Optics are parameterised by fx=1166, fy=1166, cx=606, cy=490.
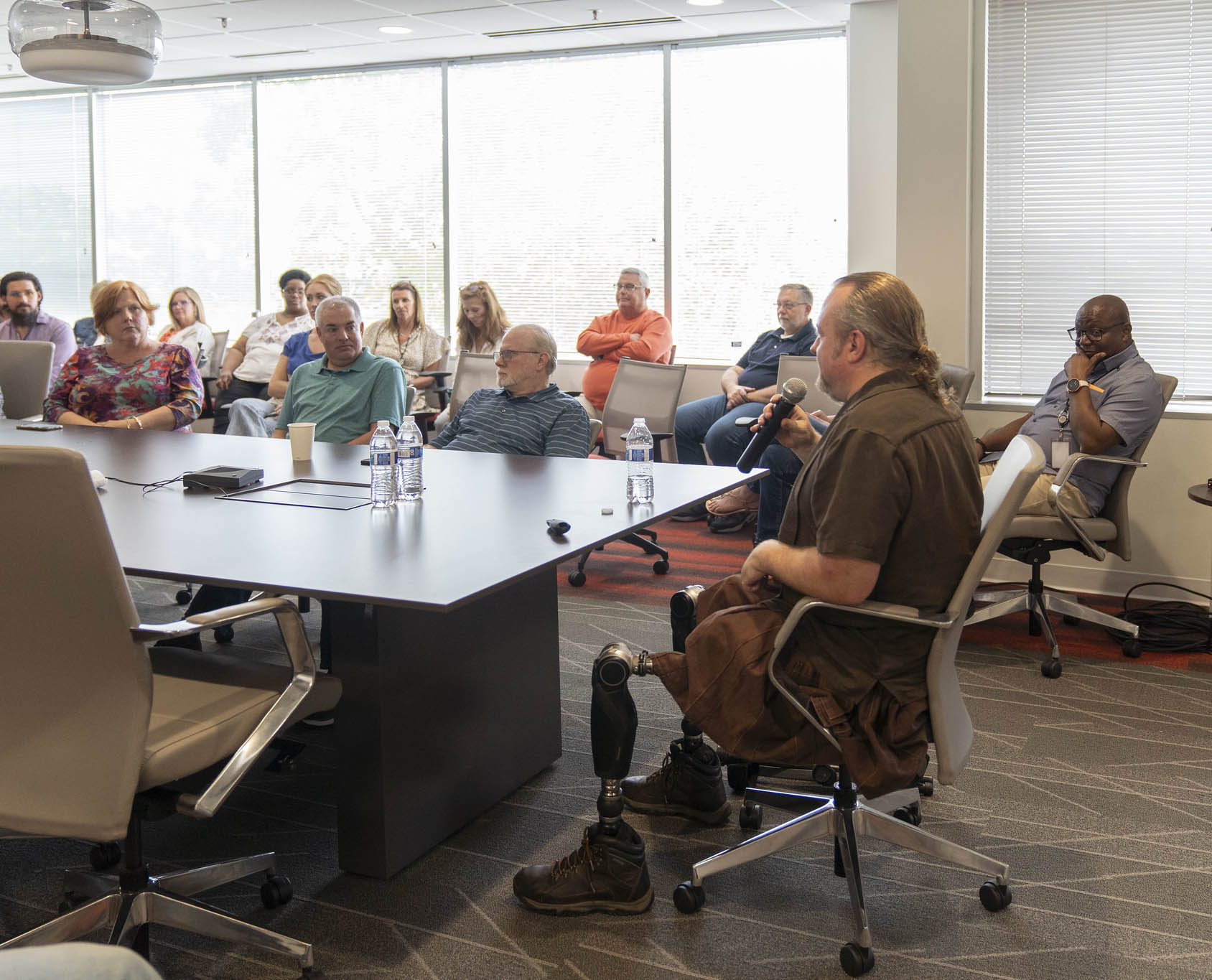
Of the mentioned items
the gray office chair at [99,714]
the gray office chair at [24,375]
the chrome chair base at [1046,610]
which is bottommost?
the chrome chair base at [1046,610]

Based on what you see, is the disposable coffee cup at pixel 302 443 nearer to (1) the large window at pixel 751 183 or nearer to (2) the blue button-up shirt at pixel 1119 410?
(2) the blue button-up shirt at pixel 1119 410

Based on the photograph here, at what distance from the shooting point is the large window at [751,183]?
7457 millimetres

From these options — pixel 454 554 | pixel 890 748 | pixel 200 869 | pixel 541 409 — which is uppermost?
pixel 541 409

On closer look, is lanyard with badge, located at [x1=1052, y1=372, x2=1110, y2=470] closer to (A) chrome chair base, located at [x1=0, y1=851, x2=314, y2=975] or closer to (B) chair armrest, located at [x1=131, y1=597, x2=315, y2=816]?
(B) chair armrest, located at [x1=131, y1=597, x2=315, y2=816]

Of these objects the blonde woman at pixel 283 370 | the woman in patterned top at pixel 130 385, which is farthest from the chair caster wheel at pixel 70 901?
the blonde woman at pixel 283 370

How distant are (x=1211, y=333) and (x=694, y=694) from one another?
369cm

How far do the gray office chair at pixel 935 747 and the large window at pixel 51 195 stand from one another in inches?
373

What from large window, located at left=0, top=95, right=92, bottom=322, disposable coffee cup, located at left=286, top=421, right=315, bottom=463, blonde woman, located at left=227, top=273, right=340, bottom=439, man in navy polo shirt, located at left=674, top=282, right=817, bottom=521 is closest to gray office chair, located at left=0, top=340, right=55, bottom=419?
blonde woman, located at left=227, top=273, right=340, bottom=439

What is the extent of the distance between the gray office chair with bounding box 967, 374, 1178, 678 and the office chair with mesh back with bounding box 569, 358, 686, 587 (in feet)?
6.29

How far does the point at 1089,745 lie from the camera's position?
134 inches

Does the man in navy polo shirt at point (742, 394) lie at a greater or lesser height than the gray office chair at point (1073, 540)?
greater

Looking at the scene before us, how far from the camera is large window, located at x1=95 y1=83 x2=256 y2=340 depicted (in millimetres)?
9516

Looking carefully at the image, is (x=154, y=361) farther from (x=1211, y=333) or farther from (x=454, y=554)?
(x=1211, y=333)

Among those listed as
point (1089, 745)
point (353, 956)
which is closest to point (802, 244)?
point (1089, 745)
